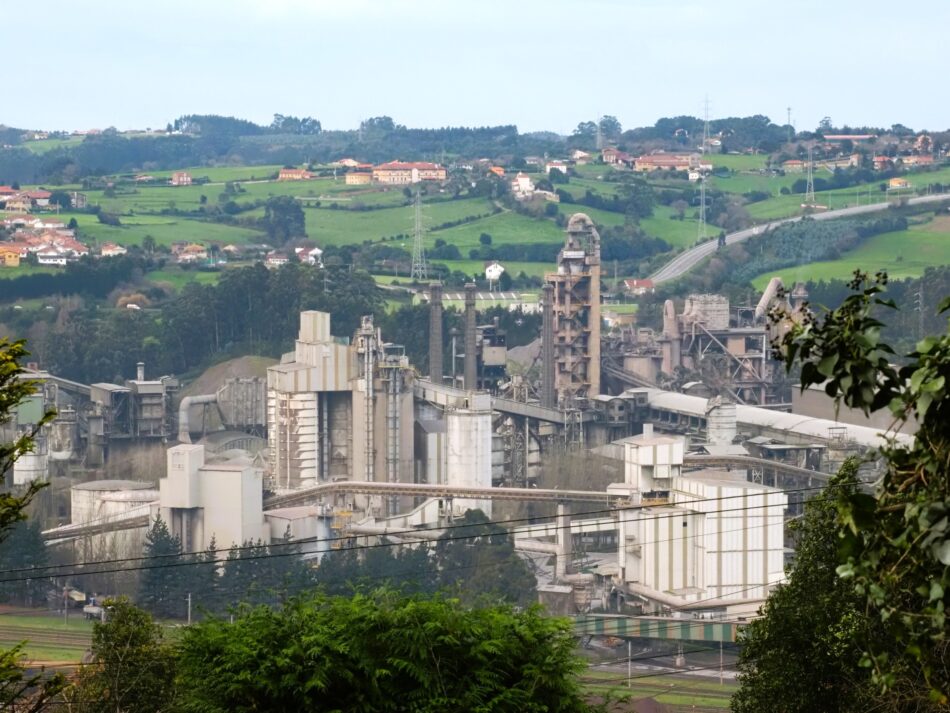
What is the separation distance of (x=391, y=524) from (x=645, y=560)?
686 centimetres

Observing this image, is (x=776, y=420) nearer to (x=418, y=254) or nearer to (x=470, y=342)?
(x=470, y=342)

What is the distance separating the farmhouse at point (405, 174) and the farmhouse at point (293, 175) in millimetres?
3516

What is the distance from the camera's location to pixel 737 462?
1649 inches

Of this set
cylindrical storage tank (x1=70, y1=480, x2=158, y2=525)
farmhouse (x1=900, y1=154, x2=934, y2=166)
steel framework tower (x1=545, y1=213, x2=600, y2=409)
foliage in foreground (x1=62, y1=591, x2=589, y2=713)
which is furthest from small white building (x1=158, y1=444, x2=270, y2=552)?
farmhouse (x1=900, y1=154, x2=934, y2=166)

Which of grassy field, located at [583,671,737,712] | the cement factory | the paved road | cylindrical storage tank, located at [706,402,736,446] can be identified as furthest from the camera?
the paved road

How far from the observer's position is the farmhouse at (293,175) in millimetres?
99438

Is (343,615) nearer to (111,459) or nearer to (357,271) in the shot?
(111,459)

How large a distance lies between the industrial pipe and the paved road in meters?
30.1

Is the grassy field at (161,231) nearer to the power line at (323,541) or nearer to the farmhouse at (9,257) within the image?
the farmhouse at (9,257)

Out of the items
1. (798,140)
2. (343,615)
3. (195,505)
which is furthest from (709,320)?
(798,140)

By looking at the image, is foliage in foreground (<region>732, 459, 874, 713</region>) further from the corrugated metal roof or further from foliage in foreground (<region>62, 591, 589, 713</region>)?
the corrugated metal roof

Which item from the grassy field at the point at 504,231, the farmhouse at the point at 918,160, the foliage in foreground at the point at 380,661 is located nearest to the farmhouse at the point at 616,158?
the farmhouse at the point at 918,160

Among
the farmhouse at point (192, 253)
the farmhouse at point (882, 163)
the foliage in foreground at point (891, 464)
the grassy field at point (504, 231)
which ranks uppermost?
the farmhouse at point (882, 163)

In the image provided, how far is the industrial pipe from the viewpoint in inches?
1831
